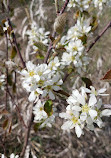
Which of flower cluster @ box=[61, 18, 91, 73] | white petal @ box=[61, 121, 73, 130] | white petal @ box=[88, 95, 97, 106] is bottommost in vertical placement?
white petal @ box=[61, 121, 73, 130]

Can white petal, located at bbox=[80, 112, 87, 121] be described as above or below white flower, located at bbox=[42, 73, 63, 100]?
below

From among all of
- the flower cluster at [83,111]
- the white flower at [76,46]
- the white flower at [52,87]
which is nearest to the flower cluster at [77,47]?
the white flower at [76,46]

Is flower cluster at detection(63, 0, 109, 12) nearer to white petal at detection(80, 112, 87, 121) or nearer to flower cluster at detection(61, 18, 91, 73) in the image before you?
flower cluster at detection(61, 18, 91, 73)

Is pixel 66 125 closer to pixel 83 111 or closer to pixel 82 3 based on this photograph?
pixel 83 111

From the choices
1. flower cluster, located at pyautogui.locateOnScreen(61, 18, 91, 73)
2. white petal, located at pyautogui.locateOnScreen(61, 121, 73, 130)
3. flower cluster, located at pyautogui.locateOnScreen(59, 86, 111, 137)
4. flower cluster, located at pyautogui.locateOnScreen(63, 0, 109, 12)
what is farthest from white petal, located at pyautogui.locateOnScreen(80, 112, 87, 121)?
flower cluster, located at pyautogui.locateOnScreen(63, 0, 109, 12)

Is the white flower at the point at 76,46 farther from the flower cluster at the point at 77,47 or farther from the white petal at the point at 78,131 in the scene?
the white petal at the point at 78,131

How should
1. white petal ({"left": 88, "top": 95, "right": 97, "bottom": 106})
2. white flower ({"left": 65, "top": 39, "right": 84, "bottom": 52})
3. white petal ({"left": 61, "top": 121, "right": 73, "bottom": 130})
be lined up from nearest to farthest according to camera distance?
white petal ({"left": 88, "top": 95, "right": 97, "bottom": 106}), white petal ({"left": 61, "top": 121, "right": 73, "bottom": 130}), white flower ({"left": 65, "top": 39, "right": 84, "bottom": 52})

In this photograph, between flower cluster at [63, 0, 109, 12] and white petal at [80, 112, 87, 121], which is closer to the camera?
white petal at [80, 112, 87, 121]

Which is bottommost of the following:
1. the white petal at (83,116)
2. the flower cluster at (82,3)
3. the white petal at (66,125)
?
the white petal at (66,125)
